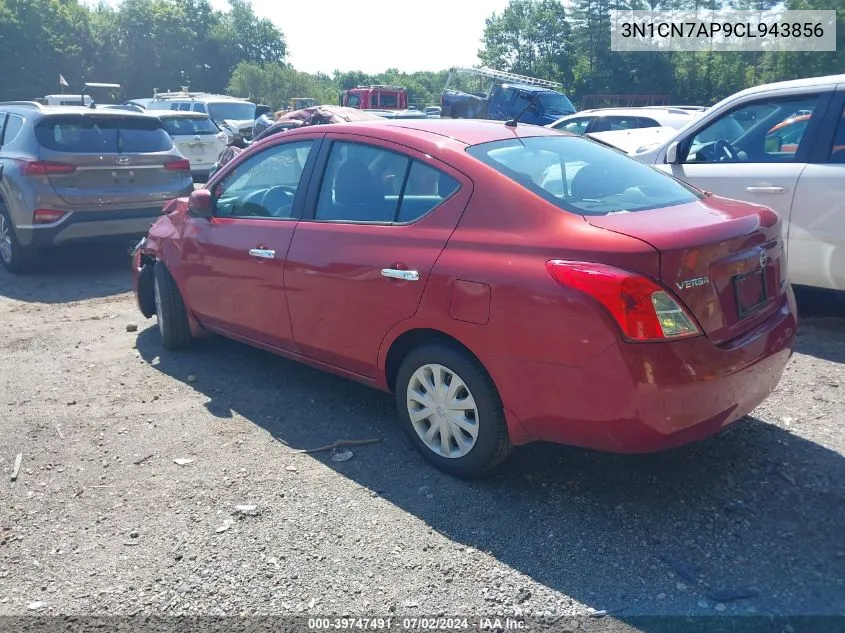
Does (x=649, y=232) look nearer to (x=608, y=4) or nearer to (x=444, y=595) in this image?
(x=444, y=595)

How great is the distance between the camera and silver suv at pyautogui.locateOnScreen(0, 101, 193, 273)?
7.93 m

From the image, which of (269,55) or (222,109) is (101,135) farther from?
(269,55)

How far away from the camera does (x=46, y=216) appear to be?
793 centimetres

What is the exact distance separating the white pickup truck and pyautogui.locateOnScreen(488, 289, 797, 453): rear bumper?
247 centimetres


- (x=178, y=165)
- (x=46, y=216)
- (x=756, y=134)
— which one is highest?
(x=756, y=134)

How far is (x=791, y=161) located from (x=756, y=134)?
1.56ft

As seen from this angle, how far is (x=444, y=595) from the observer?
2871mm

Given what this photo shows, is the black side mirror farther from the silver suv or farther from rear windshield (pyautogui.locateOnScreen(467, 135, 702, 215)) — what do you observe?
the silver suv

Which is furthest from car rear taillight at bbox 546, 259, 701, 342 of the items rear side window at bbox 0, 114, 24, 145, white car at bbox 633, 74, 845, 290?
rear side window at bbox 0, 114, 24, 145

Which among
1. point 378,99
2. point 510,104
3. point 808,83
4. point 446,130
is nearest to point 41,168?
point 446,130

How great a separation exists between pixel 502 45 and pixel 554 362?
60.4 m

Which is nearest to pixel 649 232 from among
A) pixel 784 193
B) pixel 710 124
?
pixel 784 193

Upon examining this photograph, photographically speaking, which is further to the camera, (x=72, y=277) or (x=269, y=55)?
(x=269, y=55)

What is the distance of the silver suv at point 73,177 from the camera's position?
7.93 m
